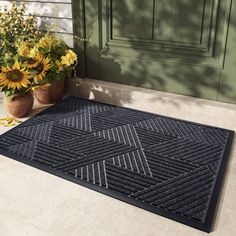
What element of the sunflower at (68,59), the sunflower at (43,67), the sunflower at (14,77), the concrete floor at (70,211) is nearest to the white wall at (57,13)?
the sunflower at (68,59)

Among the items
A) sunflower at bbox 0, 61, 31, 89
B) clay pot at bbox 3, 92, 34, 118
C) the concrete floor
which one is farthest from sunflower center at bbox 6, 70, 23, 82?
the concrete floor

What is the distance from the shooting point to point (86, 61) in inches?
113

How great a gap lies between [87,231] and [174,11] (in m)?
1.66

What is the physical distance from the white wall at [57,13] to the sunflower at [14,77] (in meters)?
0.66

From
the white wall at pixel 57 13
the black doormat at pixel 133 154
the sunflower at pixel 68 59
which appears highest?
the white wall at pixel 57 13

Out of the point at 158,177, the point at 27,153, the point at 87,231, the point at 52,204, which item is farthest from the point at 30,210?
the point at 158,177

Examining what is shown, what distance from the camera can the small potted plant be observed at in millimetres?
2340

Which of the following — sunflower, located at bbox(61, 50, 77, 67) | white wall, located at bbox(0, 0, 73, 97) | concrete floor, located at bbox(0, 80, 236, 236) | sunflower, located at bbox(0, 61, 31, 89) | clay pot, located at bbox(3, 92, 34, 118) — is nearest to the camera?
concrete floor, located at bbox(0, 80, 236, 236)

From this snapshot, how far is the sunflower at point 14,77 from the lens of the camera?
232cm

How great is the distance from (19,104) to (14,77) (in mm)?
208

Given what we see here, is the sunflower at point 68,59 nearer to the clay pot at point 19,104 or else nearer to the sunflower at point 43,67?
the sunflower at point 43,67

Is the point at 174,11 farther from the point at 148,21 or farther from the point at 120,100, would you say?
Answer: the point at 120,100

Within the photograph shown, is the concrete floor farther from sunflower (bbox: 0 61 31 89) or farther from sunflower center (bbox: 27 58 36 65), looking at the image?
sunflower center (bbox: 27 58 36 65)

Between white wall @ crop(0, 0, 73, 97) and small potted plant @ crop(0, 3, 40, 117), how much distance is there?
0.08 meters
